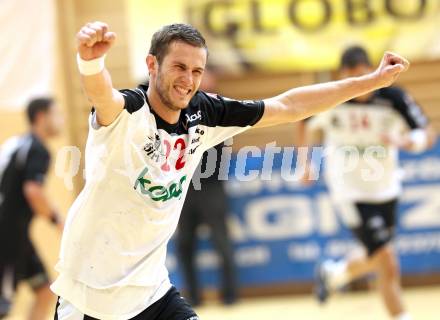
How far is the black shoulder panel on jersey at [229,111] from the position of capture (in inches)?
178

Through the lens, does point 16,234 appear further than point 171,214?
Yes

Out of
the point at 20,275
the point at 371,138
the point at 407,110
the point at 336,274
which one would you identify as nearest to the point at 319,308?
the point at 336,274

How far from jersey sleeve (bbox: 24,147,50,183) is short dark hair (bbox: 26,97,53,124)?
580 millimetres

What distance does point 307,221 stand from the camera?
10719mm

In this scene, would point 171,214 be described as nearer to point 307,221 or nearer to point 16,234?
point 16,234

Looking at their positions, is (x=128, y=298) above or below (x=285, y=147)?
above

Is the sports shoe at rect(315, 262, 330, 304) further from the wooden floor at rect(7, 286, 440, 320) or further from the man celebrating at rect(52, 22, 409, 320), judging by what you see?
the man celebrating at rect(52, 22, 409, 320)

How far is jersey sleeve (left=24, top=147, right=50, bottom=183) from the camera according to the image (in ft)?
25.9

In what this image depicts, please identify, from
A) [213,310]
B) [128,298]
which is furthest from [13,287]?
[128,298]

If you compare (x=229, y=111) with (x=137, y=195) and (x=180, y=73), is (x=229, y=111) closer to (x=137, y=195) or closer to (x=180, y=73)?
(x=180, y=73)

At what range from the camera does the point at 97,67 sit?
Result: 356 cm

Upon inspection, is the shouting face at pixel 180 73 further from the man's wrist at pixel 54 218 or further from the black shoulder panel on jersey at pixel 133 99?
the man's wrist at pixel 54 218

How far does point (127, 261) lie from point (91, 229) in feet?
0.77

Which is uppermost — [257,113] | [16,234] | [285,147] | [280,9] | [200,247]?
[257,113]
